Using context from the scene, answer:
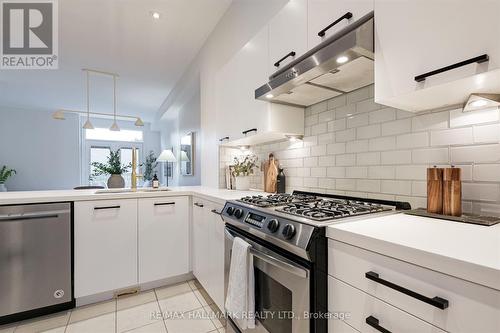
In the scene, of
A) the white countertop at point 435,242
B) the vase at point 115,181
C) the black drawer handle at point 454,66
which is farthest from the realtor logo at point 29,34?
the white countertop at point 435,242

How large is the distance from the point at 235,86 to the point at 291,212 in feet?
4.73

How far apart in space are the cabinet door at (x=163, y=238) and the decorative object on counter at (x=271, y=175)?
2.85ft

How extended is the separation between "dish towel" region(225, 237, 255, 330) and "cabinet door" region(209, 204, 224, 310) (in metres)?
0.42

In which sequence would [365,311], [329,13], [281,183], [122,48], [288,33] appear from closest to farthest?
[365,311]
[329,13]
[288,33]
[281,183]
[122,48]

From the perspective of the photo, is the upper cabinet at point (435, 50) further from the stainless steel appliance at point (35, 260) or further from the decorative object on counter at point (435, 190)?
the stainless steel appliance at point (35, 260)

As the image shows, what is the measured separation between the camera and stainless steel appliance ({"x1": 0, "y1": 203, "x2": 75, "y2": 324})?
5.72 feet

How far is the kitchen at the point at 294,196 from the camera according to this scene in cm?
73

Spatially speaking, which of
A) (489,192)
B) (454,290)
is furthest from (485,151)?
(454,290)

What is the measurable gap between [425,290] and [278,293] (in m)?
0.64

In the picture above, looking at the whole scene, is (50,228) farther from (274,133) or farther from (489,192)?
(489,192)

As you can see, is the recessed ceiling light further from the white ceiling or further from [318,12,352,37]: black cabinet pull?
the white ceiling

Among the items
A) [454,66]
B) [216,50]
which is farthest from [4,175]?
[454,66]

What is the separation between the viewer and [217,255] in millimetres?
1768

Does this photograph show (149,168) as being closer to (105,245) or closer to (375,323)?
(105,245)
